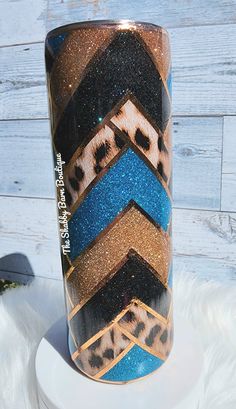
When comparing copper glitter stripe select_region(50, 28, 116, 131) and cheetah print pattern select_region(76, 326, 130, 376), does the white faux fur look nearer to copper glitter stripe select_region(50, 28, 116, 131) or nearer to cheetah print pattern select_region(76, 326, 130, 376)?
cheetah print pattern select_region(76, 326, 130, 376)

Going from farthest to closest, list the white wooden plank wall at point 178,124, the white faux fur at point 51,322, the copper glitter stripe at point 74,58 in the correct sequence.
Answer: the white wooden plank wall at point 178,124
the white faux fur at point 51,322
the copper glitter stripe at point 74,58

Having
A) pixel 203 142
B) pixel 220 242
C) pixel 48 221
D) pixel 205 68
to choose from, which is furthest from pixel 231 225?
pixel 48 221

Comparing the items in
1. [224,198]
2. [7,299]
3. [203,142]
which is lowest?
[7,299]

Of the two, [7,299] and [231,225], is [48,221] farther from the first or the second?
[231,225]

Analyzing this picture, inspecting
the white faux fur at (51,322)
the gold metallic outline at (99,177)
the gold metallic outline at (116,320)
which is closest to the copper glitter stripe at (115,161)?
the gold metallic outline at (99,177)

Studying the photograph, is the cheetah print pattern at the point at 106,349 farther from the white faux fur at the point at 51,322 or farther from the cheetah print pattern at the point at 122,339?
the white faux fur at the point at 51,322

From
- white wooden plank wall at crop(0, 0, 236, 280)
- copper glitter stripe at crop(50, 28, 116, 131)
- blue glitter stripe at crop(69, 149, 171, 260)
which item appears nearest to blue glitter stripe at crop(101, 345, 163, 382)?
blue glitter stripe at crop(69, 149, 171, 260)
